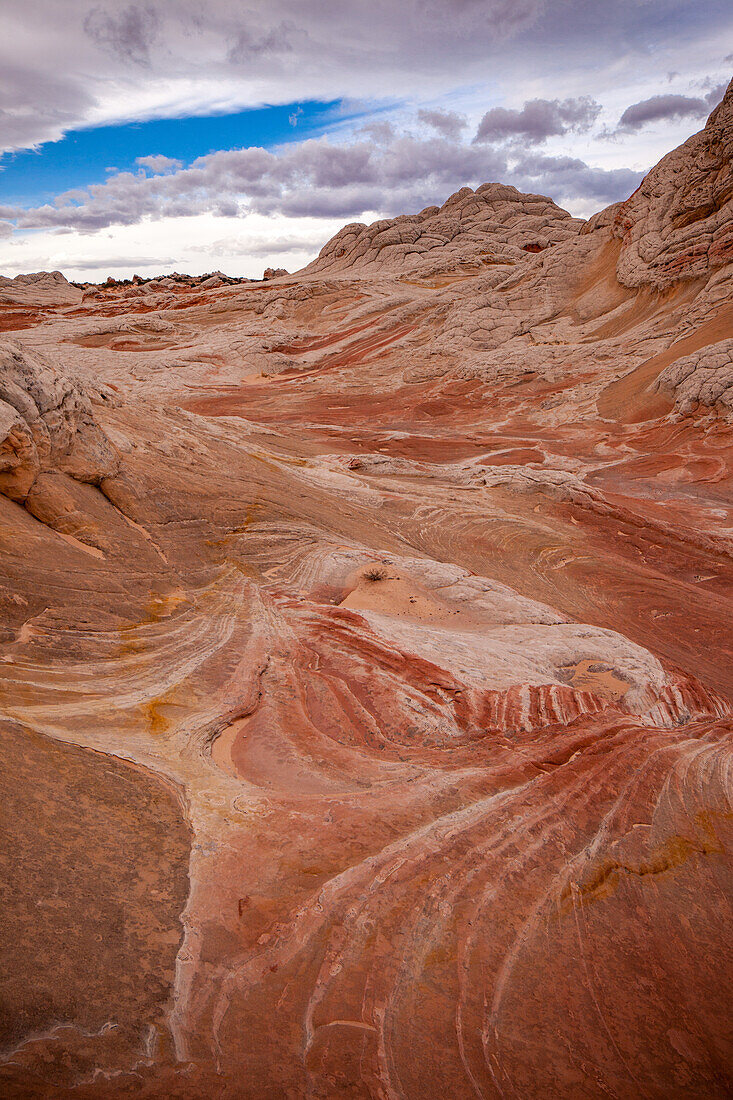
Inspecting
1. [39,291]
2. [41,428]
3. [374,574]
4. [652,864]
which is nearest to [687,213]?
[374,574]

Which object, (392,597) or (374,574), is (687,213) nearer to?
(374,574)

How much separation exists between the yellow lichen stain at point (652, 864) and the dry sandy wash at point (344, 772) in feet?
0.06

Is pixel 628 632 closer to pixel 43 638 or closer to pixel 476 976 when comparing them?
pixel 476 976

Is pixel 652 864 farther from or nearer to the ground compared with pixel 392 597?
nearer to the ground

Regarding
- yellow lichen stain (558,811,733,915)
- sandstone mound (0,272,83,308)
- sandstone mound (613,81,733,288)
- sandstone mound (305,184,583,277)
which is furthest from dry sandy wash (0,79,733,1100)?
sandstone mound (0,272,83,308)

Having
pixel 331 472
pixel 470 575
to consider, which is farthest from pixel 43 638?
pixel 331 472

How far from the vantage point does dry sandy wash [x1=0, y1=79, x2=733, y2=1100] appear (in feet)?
8.94

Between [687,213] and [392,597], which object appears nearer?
[392,597]

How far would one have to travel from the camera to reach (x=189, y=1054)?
2.56m

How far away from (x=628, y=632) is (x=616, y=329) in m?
21.3

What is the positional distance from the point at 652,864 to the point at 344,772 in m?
2.33

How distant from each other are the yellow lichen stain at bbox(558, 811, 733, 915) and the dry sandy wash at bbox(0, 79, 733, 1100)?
0.02 meters

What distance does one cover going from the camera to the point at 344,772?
4758 millimetres

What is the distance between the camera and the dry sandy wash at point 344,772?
2.72m
